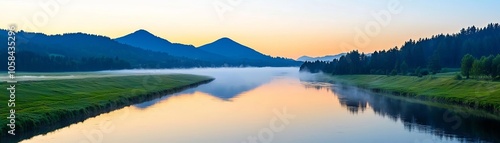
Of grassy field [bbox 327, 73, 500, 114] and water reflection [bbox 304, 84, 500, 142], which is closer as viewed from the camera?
water reflection [bbox 304, 84, 500, 142]

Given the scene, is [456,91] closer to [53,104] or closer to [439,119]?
[439,119]

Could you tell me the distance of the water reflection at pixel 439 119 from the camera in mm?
36297

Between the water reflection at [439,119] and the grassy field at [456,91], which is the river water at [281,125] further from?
the grassy field at [456,91]

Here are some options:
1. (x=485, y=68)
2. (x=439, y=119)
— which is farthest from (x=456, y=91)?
(x=439, y=119)

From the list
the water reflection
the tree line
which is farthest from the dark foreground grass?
the tree line

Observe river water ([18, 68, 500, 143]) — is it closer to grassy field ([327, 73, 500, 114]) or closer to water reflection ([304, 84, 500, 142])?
water reflection ([304, 84, 500, 142])

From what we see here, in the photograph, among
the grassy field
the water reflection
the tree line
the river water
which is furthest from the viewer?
the tree line

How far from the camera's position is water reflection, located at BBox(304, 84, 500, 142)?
36297 mm

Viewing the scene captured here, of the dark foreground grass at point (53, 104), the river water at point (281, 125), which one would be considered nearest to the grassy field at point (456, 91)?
the river water at point (281, 125)

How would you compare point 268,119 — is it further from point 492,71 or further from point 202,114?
point 492,71

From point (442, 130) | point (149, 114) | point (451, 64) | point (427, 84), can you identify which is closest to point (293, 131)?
point (442, 130)

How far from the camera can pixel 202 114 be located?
49844mm

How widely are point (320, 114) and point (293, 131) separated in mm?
13343

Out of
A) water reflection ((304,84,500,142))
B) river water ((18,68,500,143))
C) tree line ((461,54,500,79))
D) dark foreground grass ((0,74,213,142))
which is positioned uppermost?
tree line ((461,54,500,79))
